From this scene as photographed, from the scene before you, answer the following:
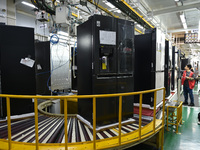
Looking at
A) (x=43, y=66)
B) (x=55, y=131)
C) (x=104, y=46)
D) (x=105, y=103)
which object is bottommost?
(x=55, y=131)

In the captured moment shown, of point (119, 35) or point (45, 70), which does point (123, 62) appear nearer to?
point (119, 35)

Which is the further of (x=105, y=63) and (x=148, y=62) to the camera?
(x=148, y=62)

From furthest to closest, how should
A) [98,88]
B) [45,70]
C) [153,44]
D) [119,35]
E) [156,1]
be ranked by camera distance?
1. [156,1]
2. [45,70]
3. [153,44]
4. [119,35]
5. [98,88]

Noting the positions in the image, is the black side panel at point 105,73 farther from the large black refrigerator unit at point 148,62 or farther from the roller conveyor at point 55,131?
the large black refrigerator unit at point 148,62

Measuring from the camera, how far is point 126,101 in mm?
3514

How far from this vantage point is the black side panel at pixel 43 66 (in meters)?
6.19

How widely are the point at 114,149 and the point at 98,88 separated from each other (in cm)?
124

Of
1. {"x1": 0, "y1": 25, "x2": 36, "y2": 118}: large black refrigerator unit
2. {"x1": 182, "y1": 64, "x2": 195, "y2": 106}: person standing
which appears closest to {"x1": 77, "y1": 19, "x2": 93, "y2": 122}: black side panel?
{"x1": 0, "y1": 25, "x2": 36, "y2": 118}: large black refrigerator unit

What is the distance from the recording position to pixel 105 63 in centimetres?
316

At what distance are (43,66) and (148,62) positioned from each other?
15.1 ft

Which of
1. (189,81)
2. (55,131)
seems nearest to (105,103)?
(55,131)

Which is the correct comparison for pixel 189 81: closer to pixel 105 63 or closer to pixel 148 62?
pixel 148 62

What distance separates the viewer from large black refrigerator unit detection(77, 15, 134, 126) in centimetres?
303

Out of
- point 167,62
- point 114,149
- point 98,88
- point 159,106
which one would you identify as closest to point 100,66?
point 98,88
